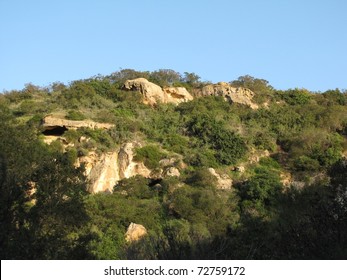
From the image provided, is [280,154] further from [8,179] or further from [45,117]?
[8,179]

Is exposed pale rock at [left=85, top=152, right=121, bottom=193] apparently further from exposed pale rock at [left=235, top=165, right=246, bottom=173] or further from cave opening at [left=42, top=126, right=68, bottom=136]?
exposed pale rock at [left=235, top=165, right=246, bottom=173]

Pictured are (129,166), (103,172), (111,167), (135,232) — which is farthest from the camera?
(129,166)

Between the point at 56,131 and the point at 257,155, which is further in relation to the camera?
the point at 257,155

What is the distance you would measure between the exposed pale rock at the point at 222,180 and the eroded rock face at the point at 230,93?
14884 mm

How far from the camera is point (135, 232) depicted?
25.8 metres

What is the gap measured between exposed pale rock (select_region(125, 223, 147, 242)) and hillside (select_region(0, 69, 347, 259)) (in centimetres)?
8

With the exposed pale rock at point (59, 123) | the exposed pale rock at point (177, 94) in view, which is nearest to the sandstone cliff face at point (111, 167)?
the exposed pale rock at point (59, 123)

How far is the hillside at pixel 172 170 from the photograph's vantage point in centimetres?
1266

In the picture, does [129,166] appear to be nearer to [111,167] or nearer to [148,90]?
[111,167]

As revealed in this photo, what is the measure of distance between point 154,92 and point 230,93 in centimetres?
746

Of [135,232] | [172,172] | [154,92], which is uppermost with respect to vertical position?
[154,92]

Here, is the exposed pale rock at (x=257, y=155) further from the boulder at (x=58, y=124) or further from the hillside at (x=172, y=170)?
the boulder at (x=58, y=124)

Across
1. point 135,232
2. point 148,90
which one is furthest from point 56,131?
point 135,232
